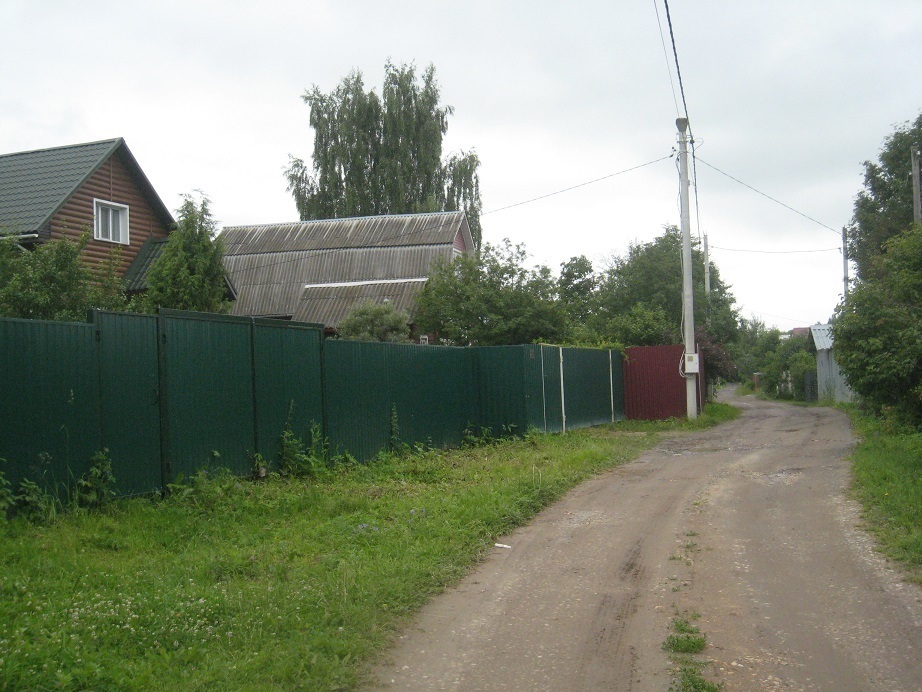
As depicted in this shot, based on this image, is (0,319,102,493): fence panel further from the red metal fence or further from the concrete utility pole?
the red metal fence

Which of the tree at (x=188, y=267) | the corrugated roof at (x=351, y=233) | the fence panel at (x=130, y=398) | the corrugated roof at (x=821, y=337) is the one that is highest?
the corrugated roof at (x=351, y=233)

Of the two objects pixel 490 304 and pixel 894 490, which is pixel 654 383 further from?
pixel 894 490

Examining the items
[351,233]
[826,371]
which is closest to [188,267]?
[351,233]

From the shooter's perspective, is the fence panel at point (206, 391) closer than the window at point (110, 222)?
Yes

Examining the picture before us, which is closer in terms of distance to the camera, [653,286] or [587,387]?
[587,387]

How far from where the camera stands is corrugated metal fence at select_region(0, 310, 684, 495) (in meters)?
6.99

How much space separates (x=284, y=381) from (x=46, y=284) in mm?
4116

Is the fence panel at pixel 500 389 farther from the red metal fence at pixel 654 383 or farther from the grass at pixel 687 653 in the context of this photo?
the grass at pixel 687 653

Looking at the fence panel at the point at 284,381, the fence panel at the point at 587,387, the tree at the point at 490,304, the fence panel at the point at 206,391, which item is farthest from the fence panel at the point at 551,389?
the fence panel at the point at 206,391

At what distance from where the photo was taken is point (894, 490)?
9180 millimetres

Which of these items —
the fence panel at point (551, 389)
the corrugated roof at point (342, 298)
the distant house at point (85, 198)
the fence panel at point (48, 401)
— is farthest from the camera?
the corrugated roof at point (342, 298)

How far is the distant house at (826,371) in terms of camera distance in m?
34.8

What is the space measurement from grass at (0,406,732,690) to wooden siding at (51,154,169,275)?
1065cm

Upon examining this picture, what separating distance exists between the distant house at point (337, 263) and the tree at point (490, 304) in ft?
11.5
